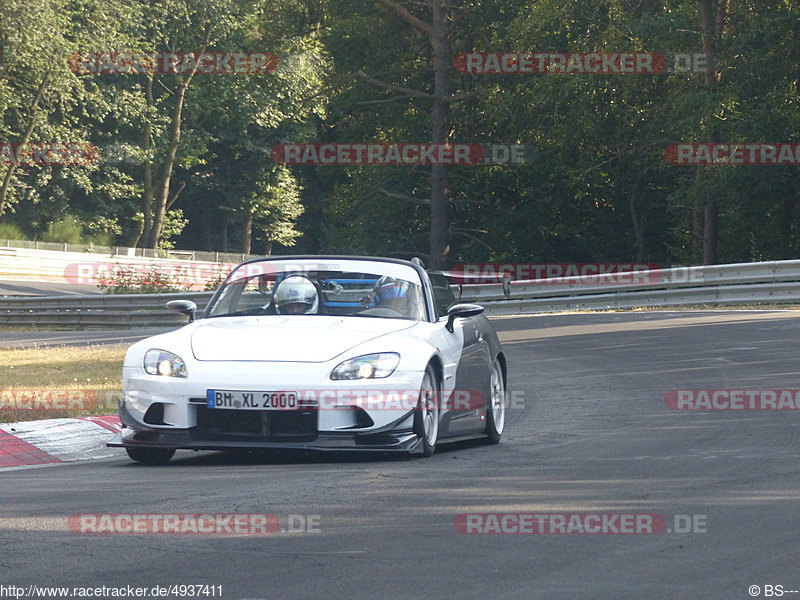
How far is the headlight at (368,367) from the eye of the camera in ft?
27.2

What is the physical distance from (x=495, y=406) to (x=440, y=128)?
1093 inches

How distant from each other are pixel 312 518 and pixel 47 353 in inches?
539

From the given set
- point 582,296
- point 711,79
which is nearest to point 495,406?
point 582,296

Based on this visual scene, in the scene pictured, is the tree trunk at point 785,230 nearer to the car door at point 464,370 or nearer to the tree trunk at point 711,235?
the tree trunk at point 711,235

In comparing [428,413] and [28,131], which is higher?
[28,131]

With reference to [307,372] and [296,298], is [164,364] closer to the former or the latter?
[307,372]

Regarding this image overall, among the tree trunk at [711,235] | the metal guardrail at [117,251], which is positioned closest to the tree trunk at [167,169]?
the metal guardrail at [117,251]

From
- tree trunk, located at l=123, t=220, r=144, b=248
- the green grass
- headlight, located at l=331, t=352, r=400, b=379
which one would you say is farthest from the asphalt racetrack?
tree trunk, located at l=123, t=220, r=144, b=248

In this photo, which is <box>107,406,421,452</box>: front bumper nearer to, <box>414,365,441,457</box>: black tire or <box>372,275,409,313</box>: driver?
<box>414,365,441,457</box>: black tire

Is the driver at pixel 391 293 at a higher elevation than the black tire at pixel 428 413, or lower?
higher

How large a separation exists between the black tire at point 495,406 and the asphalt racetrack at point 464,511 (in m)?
0.16

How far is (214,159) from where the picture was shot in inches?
2982

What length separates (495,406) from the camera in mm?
10156

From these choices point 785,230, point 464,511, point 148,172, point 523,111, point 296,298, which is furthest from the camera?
point 148,172
